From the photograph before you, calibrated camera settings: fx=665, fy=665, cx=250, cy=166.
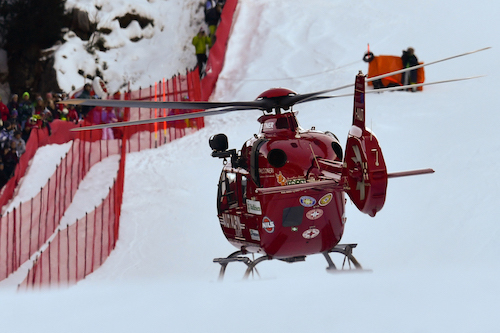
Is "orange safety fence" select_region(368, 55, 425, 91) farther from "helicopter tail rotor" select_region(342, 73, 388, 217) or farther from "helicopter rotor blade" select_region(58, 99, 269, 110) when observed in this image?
"helicopter tail rotor" select_region(342, 73, 388, 217)

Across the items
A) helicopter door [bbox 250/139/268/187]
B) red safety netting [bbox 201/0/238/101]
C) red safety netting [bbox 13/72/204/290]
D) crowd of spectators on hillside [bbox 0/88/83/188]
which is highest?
red safety netting [bbox 201/0/238/101]

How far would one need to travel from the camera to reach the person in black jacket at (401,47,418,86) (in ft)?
70.1

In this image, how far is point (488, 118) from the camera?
17453 millimetres

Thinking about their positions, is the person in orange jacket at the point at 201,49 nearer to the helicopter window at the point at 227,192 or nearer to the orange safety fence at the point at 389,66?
the orange safety fence at the point at 389,66

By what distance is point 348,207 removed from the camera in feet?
49.0

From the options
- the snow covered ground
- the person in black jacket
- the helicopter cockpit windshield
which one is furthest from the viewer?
the person in black jacket

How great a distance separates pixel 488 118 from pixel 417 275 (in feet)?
35.6

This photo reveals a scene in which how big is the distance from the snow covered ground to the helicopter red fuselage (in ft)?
2.03

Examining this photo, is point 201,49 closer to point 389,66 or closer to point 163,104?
point 389,66

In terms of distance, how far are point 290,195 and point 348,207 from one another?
18.7 ft

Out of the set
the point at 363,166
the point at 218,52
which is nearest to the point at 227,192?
the point at 363,166

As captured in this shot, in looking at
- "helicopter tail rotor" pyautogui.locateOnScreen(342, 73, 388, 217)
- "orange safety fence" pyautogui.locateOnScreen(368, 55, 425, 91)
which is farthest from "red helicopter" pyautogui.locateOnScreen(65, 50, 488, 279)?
"orange safety fence" pyautogui.locateOnScreen(368, 55, 425, 91)

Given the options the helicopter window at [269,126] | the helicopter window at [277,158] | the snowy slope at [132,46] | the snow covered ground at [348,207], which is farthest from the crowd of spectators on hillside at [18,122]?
the snowy slope at [132,46]

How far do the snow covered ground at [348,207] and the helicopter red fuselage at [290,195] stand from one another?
0.62 m
